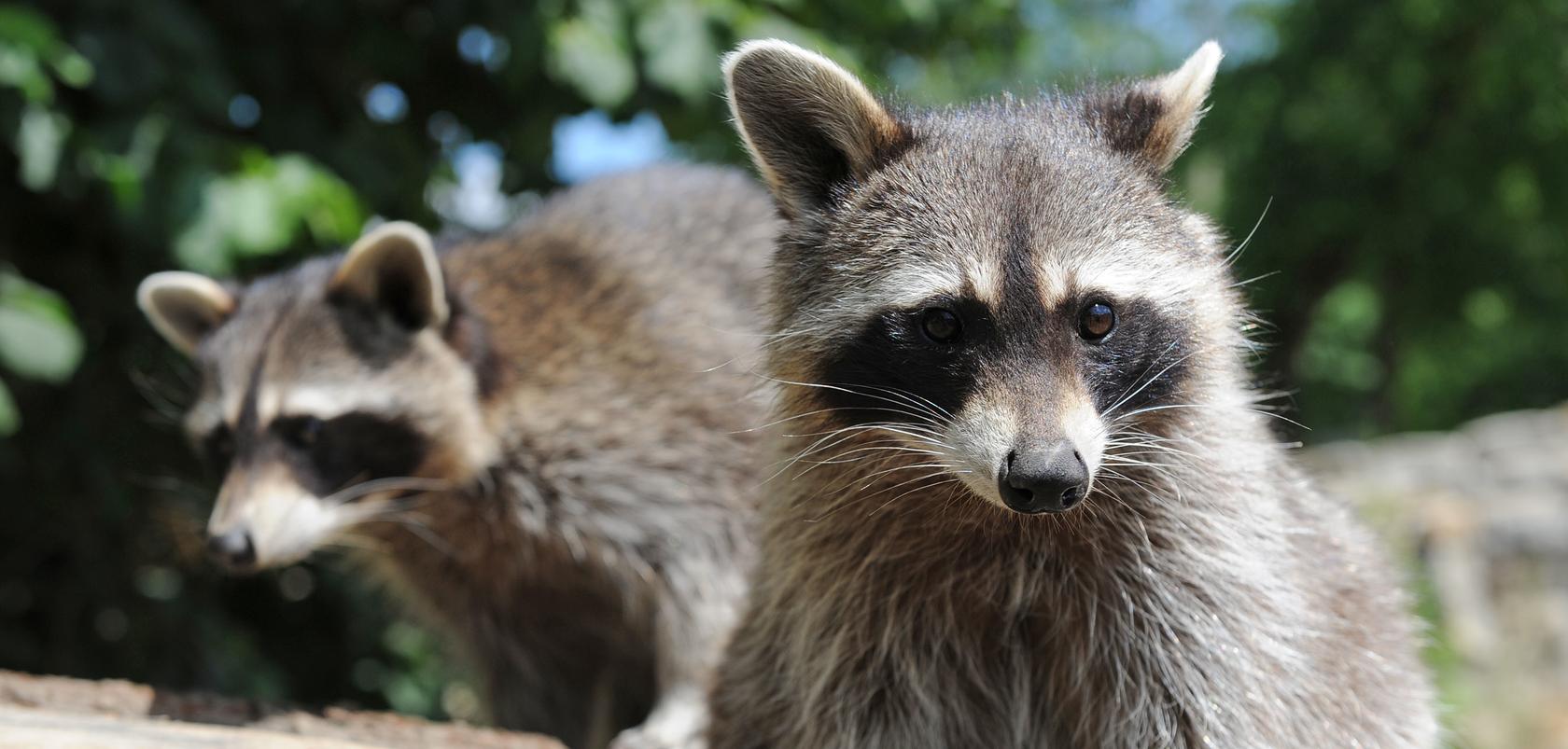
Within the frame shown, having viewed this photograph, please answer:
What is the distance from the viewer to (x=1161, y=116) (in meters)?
3.19

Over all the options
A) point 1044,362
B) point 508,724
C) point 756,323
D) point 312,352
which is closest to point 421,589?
point 508,724

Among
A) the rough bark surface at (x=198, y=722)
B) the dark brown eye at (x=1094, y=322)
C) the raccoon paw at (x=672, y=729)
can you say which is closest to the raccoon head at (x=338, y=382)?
the rough bark surface at (x=198, y=722)

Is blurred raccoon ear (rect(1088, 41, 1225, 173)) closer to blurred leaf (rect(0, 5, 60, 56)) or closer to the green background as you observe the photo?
the green background

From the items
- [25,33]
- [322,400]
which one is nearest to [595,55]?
[322,400]

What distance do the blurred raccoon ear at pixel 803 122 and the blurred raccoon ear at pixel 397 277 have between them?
1.66 meters

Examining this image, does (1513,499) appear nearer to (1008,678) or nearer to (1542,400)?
(1008,678)

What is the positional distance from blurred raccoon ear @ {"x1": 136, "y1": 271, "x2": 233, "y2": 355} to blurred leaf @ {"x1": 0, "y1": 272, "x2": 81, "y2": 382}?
38 centimetres

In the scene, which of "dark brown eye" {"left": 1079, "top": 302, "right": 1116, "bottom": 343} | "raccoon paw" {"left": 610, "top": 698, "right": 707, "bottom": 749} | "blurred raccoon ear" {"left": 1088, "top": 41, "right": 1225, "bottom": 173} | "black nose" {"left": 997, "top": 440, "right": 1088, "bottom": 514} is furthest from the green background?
"raccoon paw" {"left": 610, "top": 698, "right": 707, "bottom": 749}

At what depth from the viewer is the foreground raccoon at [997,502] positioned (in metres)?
2.87

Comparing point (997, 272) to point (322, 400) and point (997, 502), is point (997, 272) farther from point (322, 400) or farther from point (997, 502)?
point (322, 400)

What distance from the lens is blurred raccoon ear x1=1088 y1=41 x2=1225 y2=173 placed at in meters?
3.18

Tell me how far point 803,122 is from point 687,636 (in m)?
1.99

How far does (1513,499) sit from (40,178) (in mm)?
12477

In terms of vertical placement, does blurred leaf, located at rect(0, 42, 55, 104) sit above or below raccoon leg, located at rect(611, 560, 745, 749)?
above
